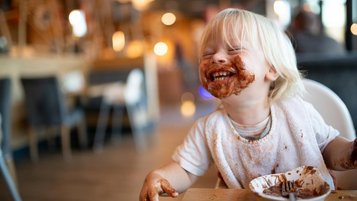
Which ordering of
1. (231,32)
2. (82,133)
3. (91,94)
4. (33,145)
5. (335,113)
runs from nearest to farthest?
(231,32) → (335,113) → (33,145) → (91,94) → (82,133)

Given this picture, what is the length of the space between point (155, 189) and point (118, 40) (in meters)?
6.69

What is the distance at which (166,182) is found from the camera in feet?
2.50

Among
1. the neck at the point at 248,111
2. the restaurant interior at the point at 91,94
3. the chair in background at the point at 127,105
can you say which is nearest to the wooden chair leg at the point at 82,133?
the restaurant interior at the point at 91,94

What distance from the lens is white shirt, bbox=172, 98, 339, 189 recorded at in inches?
32.0

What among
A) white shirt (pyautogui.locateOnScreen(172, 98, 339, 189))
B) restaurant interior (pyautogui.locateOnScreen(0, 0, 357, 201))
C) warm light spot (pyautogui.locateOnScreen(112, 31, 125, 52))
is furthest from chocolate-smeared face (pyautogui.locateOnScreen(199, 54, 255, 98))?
warm light spot (pyautogui.locateOnScreen(112, 31, 125, 52))

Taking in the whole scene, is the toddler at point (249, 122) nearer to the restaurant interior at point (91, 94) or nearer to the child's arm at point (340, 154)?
the child's arm at point (340, 154)

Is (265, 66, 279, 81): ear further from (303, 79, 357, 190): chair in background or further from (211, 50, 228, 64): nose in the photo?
(303, 79, 357, 190): chair in background

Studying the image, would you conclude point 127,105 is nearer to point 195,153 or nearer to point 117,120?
point 117,120

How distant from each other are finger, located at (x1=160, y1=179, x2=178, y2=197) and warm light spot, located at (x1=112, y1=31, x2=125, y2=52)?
6319 millimetres

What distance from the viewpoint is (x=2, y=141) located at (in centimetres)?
221

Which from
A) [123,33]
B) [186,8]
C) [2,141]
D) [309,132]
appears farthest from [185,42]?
[309,132]

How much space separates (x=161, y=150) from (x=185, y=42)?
11.5m

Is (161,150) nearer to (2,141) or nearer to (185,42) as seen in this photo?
(2,141)

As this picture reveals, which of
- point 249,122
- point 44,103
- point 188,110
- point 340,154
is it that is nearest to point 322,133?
point 340,154
